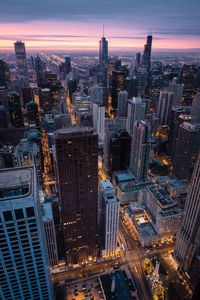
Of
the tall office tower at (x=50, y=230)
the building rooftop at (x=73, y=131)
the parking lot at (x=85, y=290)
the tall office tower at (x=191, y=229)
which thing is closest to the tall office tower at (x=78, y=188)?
the building rooftop at (x=73, y=131)

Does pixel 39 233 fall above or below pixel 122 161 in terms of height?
above

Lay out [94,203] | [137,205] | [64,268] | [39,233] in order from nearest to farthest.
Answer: [39,233]
[94,203]
[64,268]
[137,205]

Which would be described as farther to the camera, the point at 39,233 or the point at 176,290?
the point at 176,290

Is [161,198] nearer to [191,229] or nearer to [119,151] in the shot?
[191,229]

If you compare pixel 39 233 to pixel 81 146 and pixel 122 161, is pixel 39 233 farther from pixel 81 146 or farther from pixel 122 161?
pixel 122 161

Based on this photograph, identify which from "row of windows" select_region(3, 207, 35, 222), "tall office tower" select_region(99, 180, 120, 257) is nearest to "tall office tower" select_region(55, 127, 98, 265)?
"tall office tower" select_region(99, 180, 120, 257)

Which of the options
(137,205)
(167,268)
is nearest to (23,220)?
(167,268)

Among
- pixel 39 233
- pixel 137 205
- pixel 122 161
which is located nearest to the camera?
pixel 39 233
